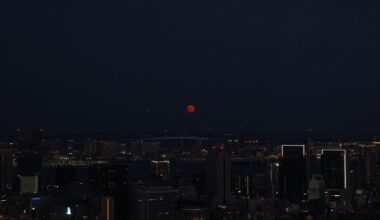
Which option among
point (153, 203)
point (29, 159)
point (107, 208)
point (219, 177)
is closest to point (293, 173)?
point (219, 177)

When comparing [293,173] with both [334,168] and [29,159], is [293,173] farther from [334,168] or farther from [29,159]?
[29,159]

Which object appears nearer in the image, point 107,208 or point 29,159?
point 107,208

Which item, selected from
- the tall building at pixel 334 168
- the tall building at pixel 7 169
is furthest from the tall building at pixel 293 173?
the tall building at pixel 7 169

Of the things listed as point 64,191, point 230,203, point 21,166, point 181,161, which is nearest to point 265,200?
point 230,203

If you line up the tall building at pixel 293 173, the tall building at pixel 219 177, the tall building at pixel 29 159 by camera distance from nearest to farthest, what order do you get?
1. the tall building at pixel 29 159
2. the tall building at pixel 219 177
3. the tall building at pixel 293 173

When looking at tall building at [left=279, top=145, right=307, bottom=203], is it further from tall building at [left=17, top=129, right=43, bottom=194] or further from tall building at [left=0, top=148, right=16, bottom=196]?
tall building at [left=0, top=148, right=16, bottom=196]

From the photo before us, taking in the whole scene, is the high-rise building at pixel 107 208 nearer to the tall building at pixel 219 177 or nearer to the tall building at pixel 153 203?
the tall building at pixel 153 203

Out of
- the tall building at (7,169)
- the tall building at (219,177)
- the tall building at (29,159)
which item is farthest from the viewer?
the tall building at (219,177)
